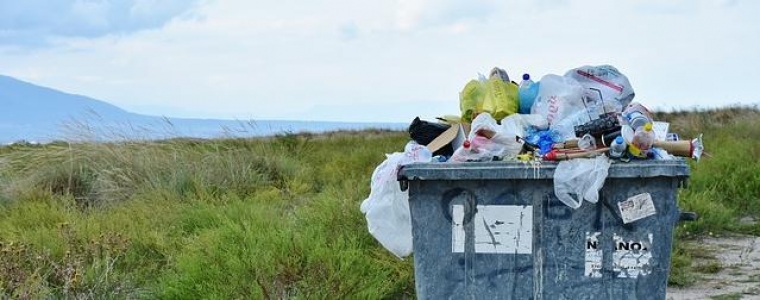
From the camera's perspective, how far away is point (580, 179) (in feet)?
9.82

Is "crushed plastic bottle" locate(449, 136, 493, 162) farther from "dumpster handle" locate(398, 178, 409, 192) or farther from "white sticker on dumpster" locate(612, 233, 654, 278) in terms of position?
"white sticker on dumpster" locate(612, 233, 654, 278)

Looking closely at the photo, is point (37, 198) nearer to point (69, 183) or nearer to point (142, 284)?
point (69, 183)

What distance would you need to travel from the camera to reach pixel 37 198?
8.18 metres

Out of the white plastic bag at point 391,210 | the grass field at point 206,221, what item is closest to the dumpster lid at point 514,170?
the white plastic bag at point 391,210

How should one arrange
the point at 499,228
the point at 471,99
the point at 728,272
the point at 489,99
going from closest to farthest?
the point at 499,228 → the point at 489,99 → the point at 471,99 → the point at 728,272

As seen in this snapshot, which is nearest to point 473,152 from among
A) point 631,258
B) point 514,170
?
point 514,170

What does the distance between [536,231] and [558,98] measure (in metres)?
0.72

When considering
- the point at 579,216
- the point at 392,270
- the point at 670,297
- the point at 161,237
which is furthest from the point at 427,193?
the point at 161,237

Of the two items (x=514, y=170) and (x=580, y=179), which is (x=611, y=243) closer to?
(x=580, y=179)

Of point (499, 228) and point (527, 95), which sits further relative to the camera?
point (527, 95)

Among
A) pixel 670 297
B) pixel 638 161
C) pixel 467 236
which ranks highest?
pixel 638 161

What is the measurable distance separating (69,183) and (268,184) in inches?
87.8

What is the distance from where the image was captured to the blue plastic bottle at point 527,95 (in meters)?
3.68

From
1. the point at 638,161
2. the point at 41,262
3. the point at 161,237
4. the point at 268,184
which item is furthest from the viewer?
the point at 268,184
